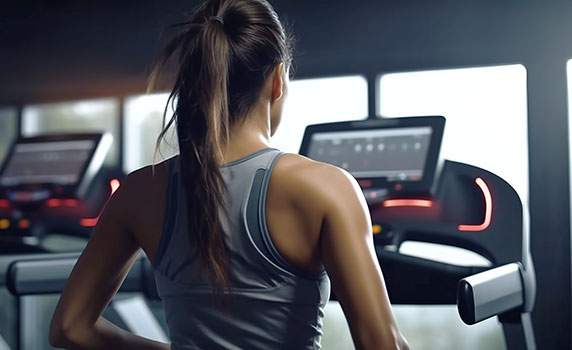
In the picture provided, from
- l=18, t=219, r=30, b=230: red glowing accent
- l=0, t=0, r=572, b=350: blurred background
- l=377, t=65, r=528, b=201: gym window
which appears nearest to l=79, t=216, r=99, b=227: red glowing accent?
l=18, t=219, r=30, b=230: red glowing accent

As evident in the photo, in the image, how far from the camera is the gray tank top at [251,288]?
1220 mm

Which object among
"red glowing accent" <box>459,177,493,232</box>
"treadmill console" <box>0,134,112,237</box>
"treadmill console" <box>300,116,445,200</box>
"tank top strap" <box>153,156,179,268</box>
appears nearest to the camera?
"tank top strap" <box>153,156,179,268</box>

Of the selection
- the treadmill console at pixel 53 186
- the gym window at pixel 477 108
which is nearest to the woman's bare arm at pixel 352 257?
the gym window at pixel 477 108

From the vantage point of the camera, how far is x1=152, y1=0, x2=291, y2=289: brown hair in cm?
125

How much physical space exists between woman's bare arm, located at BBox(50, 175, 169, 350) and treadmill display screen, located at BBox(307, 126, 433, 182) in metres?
1.21

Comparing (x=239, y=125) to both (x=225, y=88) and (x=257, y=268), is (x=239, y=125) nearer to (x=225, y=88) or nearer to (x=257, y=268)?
(x=225, y=88)

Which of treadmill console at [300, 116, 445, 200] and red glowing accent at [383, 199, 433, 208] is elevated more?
treadmill console at [300, 116, 445, 200]

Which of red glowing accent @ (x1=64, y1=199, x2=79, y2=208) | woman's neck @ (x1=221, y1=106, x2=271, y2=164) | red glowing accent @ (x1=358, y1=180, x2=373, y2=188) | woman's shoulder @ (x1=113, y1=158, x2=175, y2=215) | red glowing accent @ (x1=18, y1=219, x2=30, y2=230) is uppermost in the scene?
woman's neck @ (x1=221, y1=106, x2=271, y2=164)

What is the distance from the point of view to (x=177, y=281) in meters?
1.31

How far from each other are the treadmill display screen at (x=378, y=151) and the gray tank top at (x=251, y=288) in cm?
126

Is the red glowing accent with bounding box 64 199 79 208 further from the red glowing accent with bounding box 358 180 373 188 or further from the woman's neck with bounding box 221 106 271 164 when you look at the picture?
the woman's neck with bounding box 221 106 271 164

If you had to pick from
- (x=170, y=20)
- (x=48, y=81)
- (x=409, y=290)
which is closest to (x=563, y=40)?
(x=409, y=290)

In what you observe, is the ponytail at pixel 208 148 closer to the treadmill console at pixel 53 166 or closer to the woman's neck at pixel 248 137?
the woman's neck at pixel 248 137

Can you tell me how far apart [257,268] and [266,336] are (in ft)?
0.34
